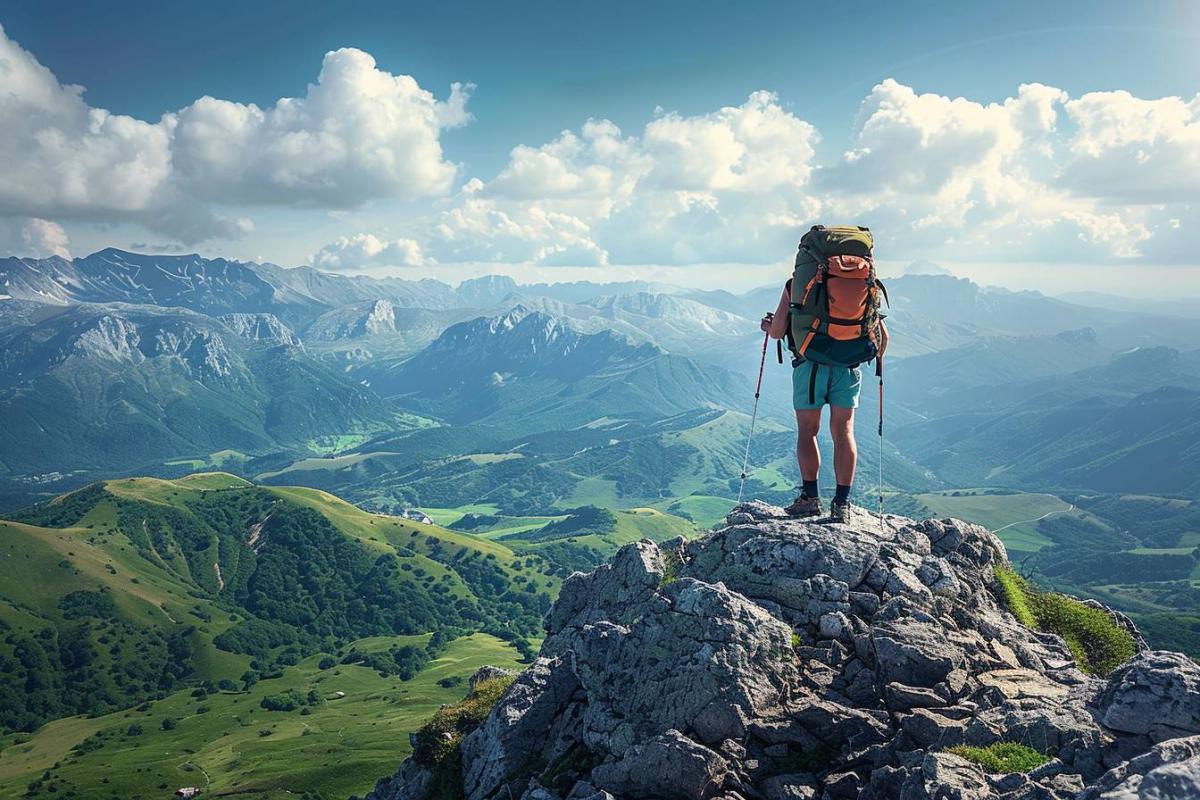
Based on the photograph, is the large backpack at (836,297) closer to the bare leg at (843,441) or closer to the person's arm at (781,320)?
the person's arm at (781,320)

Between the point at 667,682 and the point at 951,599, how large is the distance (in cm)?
933

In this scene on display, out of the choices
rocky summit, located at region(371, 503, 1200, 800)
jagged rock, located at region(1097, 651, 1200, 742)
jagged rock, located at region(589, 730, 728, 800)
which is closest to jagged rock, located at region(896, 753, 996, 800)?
rocky summit, located at region(371, 503, 1200, 800)

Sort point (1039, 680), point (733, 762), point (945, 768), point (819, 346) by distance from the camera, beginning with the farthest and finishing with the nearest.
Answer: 1. point (819, 346)
2. point (1039, 680)
3. point (733, 762)
4. point (945, 768)

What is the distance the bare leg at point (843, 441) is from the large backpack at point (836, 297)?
1.61 m

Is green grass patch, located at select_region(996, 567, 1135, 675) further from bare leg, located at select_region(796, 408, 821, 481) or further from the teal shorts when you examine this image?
the teal shorts

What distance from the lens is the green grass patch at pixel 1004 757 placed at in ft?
43.0

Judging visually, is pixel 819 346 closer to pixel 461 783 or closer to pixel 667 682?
pixel 667 682

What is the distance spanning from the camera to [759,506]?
88.6 ft

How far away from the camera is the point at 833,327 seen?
19.3m

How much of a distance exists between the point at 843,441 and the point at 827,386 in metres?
1.80

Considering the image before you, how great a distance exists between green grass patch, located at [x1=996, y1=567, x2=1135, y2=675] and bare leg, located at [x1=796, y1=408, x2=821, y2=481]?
7.58m

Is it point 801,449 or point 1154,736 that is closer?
point 1154,736

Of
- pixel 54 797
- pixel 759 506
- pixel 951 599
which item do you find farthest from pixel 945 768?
pixel 54 797

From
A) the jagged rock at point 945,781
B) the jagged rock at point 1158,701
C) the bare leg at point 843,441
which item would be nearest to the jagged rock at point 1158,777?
the jagged rock at point 945,781
